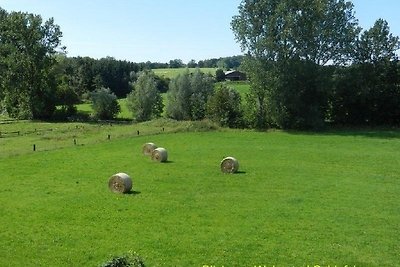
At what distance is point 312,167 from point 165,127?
2732cm

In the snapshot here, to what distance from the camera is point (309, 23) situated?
5931 cm

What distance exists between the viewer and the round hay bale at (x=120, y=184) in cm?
2586

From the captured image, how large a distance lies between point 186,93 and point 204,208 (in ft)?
171

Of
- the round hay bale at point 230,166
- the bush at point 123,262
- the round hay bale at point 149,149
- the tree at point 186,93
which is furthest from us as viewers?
the tree at point 186,93

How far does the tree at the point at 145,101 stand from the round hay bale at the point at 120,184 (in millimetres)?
51583

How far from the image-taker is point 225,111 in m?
62.0

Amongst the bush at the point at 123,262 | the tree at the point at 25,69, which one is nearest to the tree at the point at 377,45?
the tree at the point at 25,69

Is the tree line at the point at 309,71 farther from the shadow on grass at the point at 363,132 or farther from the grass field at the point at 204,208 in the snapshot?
the grass field at the point at 204,208

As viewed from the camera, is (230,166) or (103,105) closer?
Result: (230,166)

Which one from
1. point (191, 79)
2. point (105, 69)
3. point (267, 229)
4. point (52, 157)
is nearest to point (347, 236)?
point (267, 229)

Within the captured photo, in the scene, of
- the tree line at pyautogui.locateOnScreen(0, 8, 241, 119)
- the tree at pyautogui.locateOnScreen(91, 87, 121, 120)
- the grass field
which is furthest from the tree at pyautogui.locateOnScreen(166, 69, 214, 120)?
the grass field

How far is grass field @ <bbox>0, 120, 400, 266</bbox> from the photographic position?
17.1 meters

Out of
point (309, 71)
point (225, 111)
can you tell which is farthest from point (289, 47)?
point (225, 111)

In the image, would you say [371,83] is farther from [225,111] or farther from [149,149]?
[149,149]
